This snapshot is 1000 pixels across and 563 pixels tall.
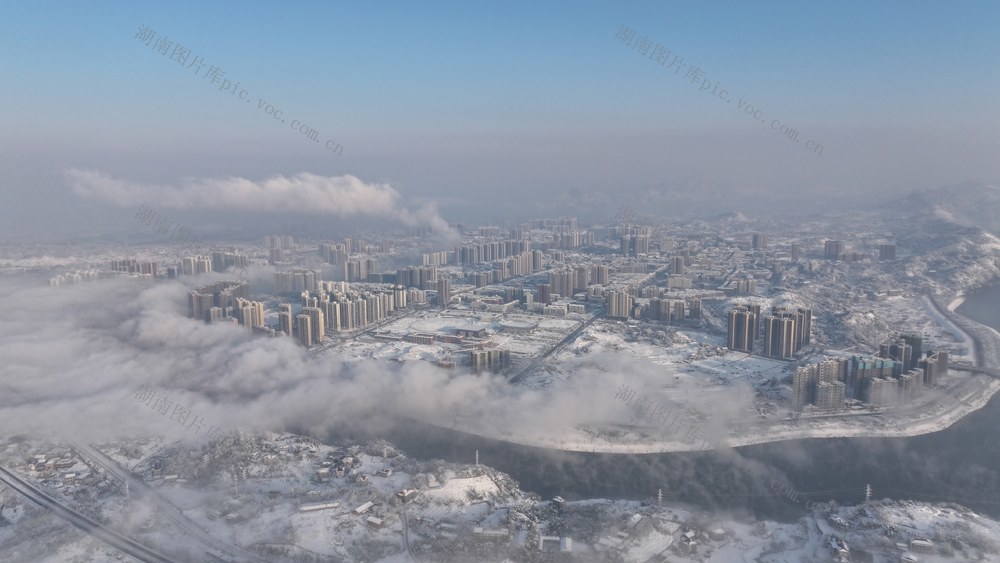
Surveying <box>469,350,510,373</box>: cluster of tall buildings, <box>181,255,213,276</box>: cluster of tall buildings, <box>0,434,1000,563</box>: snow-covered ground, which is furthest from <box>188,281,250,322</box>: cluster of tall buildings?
<box>0,434,1000,563</box>: snow-covered ground

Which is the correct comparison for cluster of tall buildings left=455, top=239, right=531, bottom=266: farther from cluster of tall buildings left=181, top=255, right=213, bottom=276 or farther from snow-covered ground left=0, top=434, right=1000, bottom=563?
snow-covered ground left=0, top=434, right=1000, bottom=563

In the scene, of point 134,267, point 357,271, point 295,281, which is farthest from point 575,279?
point 134,267

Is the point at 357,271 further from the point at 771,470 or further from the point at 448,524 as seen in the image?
the point at 771,470

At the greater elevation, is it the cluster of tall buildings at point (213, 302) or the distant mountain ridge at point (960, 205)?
the distant mountain ridge at point (960, 205)

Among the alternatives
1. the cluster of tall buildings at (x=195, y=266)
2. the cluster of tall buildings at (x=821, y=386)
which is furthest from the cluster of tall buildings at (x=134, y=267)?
the cluster of tall buildings at (x=821, y=386)

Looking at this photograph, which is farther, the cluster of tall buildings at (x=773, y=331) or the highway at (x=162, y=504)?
the cluster of tall buildings at (x=773, y=331)

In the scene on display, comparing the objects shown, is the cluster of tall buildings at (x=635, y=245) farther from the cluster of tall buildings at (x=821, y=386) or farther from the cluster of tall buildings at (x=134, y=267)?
the cluster of tall buildings at (x=134, y=267)
